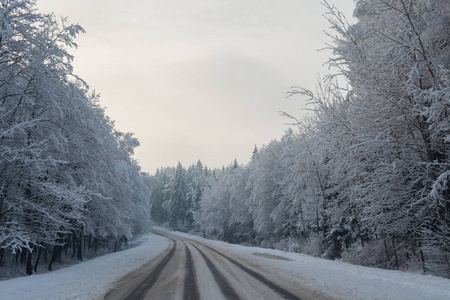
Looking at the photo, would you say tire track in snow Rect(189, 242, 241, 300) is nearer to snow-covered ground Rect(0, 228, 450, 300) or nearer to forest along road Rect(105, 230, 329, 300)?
forest along road Rect(105, 230, 329, 300)

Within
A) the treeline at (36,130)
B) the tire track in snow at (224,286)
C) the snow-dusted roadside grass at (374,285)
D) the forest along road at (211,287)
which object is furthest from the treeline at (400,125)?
the treeline at (36,130)

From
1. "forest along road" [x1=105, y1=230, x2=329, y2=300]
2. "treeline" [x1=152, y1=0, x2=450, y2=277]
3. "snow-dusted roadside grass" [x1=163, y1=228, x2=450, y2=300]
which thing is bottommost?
"forest along road" [x1=105, y1=230, x2=329, y2=300]

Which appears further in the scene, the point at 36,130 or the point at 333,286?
the point at 36,130

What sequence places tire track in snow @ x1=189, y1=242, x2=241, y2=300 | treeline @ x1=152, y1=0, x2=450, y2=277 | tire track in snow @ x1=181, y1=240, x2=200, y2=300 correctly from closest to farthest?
tire track in snow @ x1=189, y1=242, x2=241, y2=300 → tire track in snow @ x1=181, y1=240, x2=200, y2=300 → treeline @ x1=152, y1=0, x2=450, y2=277

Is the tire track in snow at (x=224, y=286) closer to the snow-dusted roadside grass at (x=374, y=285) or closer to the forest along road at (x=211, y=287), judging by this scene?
the forest along road at (x=211, y=287)

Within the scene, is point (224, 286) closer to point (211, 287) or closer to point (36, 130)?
point (211, 287)

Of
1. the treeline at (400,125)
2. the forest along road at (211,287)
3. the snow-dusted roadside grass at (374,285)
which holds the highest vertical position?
the treeline at (400,125)

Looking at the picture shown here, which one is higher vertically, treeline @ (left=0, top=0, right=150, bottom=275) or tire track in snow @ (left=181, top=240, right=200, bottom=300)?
treeline @ (left=0, top=0, right=150, bottom=275)

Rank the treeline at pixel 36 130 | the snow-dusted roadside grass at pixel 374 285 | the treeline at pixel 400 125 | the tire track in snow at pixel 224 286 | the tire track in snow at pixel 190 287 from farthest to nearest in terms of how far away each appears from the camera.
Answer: the treeline at pixel 36 130
the treeline at pixel 400 125
the tire track in snow at pixel 190 287
the tire track in snow at pixel 224 286
the snow-dusted roadside grass at pixel 374 285

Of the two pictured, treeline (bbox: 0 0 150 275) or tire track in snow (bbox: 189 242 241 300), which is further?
treeline (bbox: 0 0 150 275)

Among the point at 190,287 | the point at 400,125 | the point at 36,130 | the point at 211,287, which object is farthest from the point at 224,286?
the point at 36,130

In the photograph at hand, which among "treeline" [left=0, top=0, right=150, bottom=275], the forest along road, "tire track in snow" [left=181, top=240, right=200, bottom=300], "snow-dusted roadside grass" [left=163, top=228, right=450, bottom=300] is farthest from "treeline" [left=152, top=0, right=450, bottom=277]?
"treeline" [left=0, top=0, right=150, bottom=275]

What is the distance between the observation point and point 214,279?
10.3 meters

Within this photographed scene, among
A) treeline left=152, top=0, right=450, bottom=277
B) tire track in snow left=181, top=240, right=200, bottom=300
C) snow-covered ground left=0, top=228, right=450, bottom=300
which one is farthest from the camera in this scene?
treeline left=152, top=0, right=450, bottom=277
